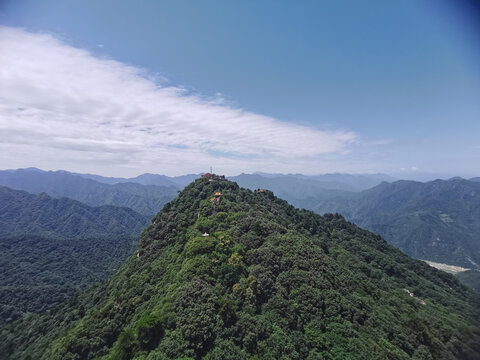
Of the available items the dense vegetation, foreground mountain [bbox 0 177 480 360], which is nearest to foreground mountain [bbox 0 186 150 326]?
foreground mountain [bbox 0 177 480 360]

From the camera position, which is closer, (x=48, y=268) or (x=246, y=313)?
(x=246, y=313)

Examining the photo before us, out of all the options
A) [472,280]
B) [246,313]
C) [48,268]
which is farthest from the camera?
[48,268]

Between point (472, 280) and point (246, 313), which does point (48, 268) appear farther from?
point (472, 280)

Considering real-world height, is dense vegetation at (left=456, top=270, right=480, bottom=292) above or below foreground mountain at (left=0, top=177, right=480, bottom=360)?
below

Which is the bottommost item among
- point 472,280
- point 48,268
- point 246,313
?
point 48,268

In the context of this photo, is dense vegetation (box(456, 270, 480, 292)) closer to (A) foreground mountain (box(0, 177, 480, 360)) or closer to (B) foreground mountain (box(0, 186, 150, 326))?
(A) foreground mountain (box(0, 177, 480, 360))

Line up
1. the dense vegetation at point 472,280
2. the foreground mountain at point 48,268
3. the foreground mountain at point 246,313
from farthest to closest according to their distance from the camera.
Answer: the foreground mountain at point 48,268, the dense vegetation at point 472,280, the foreground mountain at point 246,313

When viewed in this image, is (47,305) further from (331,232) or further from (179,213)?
(331,232)

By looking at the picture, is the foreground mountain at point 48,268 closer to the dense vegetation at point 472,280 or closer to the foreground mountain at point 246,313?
the foreground mountain at point 246,313

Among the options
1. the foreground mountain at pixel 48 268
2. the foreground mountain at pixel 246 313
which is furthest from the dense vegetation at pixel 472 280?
the foreground mountain at pixel 48 268

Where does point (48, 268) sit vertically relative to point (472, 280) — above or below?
below

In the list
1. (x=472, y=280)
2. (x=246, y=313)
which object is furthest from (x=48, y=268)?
(x=472, y=280)
